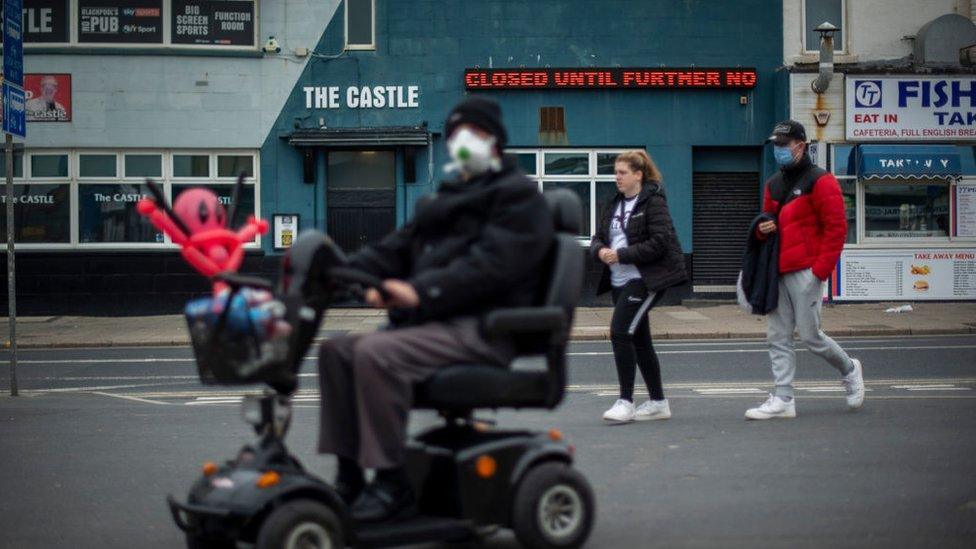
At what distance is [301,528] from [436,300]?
3.15ft

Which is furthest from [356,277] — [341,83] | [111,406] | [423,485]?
[341,83]

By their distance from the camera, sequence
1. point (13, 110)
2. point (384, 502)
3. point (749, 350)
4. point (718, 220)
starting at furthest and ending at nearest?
point (718, 220) < point (749, 350) < point (13, 110) < point (384, 502)

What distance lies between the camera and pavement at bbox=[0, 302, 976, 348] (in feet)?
63.4

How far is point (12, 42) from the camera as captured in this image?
12375 mm

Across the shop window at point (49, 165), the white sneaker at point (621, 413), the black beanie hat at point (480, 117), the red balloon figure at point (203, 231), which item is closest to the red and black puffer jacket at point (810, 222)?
the white sneaker at point (621, 413)

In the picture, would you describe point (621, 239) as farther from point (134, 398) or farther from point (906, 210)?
point (906, 210)

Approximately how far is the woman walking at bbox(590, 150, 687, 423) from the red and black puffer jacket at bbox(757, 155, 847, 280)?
787mm

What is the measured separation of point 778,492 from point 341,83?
19.3m

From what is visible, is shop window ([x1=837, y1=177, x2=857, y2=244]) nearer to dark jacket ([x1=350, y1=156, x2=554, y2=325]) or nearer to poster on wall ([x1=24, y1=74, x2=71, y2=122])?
poster on wall ([x1=24, y1=74, x2=71, y2=122])

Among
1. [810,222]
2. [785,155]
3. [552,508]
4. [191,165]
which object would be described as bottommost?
[552,508]

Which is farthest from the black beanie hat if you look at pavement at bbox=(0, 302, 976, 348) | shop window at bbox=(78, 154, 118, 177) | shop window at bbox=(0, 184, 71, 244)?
shop window at bbox=(0, 184, 71, 244)

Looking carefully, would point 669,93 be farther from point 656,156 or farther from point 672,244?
point 672,244

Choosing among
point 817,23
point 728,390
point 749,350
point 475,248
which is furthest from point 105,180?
point 475,248

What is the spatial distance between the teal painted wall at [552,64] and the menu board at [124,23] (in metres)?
2.98
